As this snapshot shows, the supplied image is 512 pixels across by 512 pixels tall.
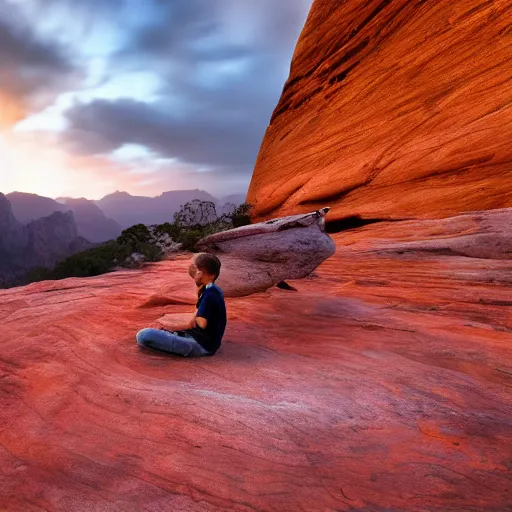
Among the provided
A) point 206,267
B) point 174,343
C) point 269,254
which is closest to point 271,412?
point 174,343

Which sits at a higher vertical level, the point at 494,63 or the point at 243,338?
the point at 494,63

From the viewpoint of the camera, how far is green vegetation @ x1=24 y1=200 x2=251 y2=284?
13391 mm

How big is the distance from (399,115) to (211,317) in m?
14.8

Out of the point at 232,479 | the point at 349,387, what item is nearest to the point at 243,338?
the point at 349,387

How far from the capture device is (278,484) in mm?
2307

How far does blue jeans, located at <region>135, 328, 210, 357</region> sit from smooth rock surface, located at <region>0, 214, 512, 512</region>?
147 mm

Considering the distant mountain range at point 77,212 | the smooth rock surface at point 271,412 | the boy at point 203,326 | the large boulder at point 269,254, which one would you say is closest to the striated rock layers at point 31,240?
the distant mountain range at point 77,212

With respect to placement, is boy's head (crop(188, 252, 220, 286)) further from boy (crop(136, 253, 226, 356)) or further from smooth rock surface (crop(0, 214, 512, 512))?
smooth rock surface (crop(0, 214, 512, 512))

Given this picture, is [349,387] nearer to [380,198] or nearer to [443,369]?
[443,369]

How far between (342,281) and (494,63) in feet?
35.1

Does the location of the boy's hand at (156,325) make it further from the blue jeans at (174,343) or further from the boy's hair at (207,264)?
the boy's hair at (207,264)

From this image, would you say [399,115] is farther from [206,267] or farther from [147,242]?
[206,267]

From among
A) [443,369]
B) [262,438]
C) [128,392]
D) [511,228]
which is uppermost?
[511,228]

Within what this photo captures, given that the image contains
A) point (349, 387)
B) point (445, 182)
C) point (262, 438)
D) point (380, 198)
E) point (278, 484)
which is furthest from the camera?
point (380, 198)
